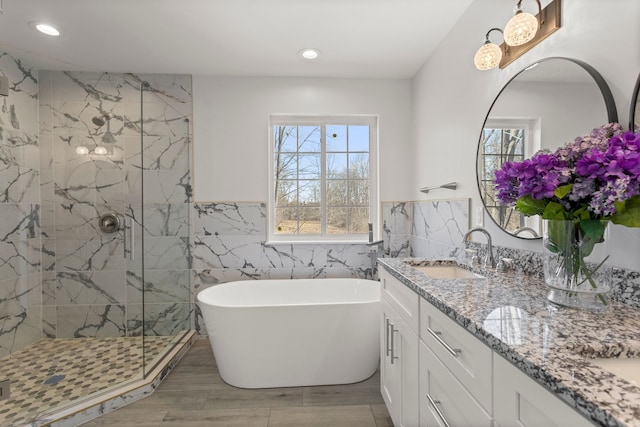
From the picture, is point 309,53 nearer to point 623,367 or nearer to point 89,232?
point 89,232

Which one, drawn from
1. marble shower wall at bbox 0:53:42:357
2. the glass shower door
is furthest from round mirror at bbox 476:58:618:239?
marble shower wall at bbox 0:53:42:357

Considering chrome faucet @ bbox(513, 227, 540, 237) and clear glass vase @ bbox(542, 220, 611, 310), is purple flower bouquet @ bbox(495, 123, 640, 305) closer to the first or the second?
clear glass vase @ bbox(542, 220, 611, 310)

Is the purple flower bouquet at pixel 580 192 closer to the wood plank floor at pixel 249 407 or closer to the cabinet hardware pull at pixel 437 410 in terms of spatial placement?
the cabinet hardware pull at pixel 437 410

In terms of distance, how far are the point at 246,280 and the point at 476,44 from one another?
2.52 meters

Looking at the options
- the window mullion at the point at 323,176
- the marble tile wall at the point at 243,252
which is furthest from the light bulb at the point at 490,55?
the marble tile wall at the point at 243,252

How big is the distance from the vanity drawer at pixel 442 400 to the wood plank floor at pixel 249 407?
732mm

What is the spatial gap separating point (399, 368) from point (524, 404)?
3.01ft

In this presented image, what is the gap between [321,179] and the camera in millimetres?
3133

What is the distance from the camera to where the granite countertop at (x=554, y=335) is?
1.67 ft

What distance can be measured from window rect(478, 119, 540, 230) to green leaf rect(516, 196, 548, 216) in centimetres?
28

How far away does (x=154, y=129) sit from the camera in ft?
9.04

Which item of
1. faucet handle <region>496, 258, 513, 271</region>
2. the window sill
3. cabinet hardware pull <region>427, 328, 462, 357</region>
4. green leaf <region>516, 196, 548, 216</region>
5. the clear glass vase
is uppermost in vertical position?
green leaf <region>516, 196, 548, 216</region>

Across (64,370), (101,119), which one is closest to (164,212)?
(101,119)

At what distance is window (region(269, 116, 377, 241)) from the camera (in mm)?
3104
